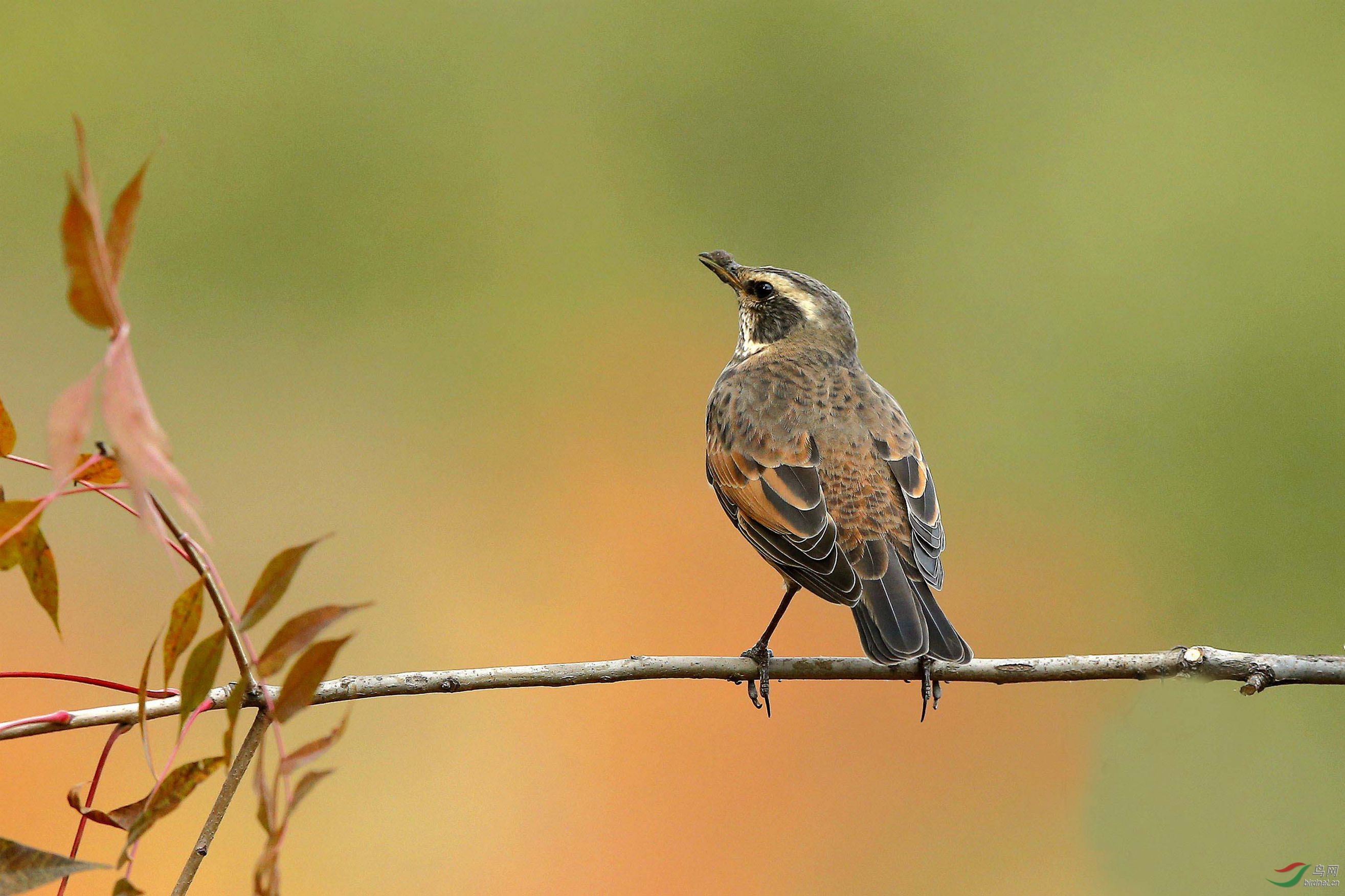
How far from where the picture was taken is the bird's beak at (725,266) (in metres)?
5.11

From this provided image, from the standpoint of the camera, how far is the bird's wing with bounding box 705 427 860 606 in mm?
3830

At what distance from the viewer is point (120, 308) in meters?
1.06

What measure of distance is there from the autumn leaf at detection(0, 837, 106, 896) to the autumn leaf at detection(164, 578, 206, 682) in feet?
0.93

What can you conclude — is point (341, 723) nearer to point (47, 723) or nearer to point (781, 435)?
point (47, 723)

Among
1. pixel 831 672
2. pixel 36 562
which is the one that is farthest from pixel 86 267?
pixel 831 672

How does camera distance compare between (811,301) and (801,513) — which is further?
(811,301)

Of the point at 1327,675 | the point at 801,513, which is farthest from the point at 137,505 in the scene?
the point at 801,513

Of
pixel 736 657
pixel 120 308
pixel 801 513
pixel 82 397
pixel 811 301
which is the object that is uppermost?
pixel 811 301

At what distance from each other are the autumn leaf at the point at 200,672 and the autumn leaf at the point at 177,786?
7 cm

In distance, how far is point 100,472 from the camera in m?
1.59

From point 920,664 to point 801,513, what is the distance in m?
0.72

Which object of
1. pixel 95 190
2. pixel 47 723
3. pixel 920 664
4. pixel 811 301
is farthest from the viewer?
pixel 811 301

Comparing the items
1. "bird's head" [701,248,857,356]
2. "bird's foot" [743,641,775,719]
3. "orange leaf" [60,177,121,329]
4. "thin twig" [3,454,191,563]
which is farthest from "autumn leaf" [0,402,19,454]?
"bird's head" [701,248,857,356]

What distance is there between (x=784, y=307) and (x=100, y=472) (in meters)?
3.77
